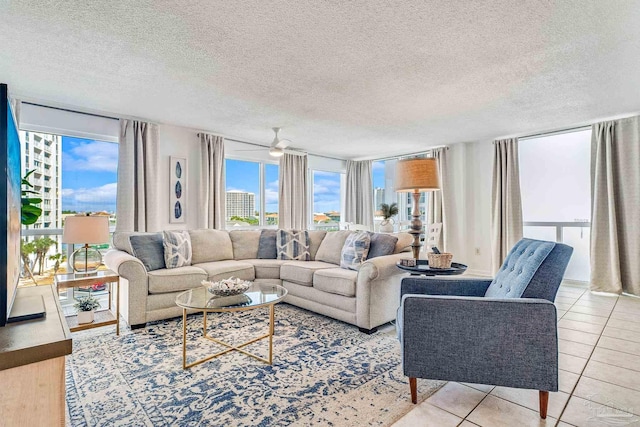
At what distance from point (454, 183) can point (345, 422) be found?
16.9 ft

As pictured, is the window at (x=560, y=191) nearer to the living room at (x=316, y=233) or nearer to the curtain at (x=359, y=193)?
the living room at (x=316, y=233)

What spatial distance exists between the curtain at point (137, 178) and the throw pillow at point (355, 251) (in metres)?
2.64

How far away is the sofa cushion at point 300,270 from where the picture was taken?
3566mm

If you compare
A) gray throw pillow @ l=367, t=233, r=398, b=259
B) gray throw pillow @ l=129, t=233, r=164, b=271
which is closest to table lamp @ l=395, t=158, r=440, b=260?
gray throw pillow @ l=367, t=233, r=398, b=259

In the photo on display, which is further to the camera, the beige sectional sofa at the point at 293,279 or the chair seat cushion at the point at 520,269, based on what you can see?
the beige sectional sofa at the point at 293,279

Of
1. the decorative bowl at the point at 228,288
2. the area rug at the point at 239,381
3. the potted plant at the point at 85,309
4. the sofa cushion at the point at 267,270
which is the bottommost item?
the area rug at the point at 239,381

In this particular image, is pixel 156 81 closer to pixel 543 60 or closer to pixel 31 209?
pixel 31 209

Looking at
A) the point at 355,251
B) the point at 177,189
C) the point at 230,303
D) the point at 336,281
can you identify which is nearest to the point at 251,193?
the point at 177,189

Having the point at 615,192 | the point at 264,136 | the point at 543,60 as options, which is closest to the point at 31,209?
the point at 264,136

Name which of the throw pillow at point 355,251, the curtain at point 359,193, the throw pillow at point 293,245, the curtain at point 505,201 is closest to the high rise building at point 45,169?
the throw pillow at point 293,245

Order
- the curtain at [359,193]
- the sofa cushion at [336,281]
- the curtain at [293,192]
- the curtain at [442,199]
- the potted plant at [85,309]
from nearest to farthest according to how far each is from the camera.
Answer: the potted plant at [85,309]
the sofa cushion at [336,281]
the curtain at [442,199]
the curtain at [293,192]
the curtain at [359,193]

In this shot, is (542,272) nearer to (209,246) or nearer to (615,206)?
(209,246)

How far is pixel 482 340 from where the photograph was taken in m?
1.70

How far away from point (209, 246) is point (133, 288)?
3.90ft
